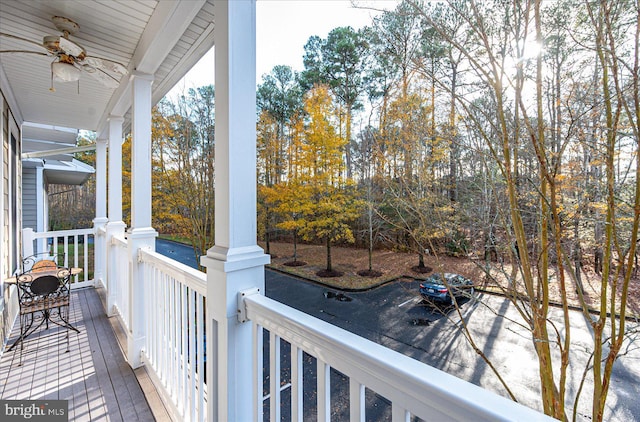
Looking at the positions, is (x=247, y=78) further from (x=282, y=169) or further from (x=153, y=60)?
(x=282, y=169)

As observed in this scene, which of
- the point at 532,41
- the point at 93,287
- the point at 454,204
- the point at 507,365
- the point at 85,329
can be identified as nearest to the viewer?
the point at 532,41

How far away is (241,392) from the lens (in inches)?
49.8

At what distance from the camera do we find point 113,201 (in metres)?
3.71

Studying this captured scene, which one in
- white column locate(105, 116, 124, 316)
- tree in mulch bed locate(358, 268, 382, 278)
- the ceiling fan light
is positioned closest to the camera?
the ceiling fan light

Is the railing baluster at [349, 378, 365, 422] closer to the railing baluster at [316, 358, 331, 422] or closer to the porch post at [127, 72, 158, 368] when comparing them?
the railing baluster at [316, 358, 331, 422]

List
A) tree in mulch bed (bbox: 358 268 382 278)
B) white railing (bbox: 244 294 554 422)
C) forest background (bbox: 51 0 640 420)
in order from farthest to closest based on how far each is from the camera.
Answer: tree in mulch bed (bbox: 358 268 382 278) < forest background (bbox: 51 0 640 420) < white railing (bbox: 244 294 554 422)

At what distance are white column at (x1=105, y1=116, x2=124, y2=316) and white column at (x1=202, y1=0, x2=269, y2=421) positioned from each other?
299cm

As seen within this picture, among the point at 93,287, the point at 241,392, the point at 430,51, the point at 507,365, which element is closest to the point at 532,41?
the point at 430,51

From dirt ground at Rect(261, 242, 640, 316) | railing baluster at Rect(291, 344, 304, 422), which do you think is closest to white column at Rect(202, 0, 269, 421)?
railing baluster at Rect(291, 344, 304, 422)

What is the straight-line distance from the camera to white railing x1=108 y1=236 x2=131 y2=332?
3.04m

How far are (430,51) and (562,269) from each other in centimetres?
203

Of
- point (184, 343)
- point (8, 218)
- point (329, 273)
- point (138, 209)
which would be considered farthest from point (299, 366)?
point (329, 273)

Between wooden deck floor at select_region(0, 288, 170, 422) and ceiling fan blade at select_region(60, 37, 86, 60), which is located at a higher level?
ceiling fan blade at select_region(60, 37, 86, 60)

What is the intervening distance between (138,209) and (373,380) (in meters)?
2.57
